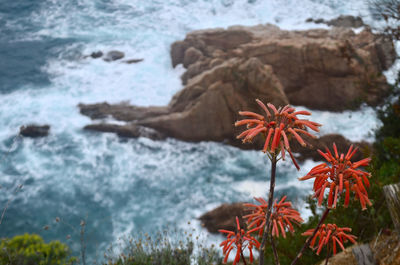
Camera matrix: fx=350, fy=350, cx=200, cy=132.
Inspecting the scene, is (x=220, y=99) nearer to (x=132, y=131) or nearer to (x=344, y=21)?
(x=132, y=131)

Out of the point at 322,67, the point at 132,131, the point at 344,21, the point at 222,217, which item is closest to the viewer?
the point at 222,217

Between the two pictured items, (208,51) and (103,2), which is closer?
(208,51)

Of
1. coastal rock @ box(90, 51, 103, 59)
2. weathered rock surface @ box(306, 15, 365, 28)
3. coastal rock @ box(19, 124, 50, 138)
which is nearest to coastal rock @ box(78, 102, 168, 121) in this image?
coastal rock @ box(19, 124, 50, 138)

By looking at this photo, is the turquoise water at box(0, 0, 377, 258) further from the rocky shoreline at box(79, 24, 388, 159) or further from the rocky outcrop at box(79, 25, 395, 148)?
the rocky outcrop at box(79, 25, 395, 148)

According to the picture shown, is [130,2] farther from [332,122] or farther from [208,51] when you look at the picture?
[332,122]

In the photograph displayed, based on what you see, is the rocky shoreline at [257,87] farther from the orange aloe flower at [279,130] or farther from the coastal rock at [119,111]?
the orange aloe flower at [279,130]

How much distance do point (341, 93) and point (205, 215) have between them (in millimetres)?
8220

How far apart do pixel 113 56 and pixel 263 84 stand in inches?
428

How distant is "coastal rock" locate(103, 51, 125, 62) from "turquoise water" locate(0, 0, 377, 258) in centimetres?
53

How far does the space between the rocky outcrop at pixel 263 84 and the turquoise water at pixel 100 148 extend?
0.71 m

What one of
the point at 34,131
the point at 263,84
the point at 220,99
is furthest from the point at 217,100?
the point at 34,131

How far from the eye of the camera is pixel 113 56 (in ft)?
67.1

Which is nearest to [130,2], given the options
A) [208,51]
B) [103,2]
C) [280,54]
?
[103,2]

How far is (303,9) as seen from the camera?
2586 cm
